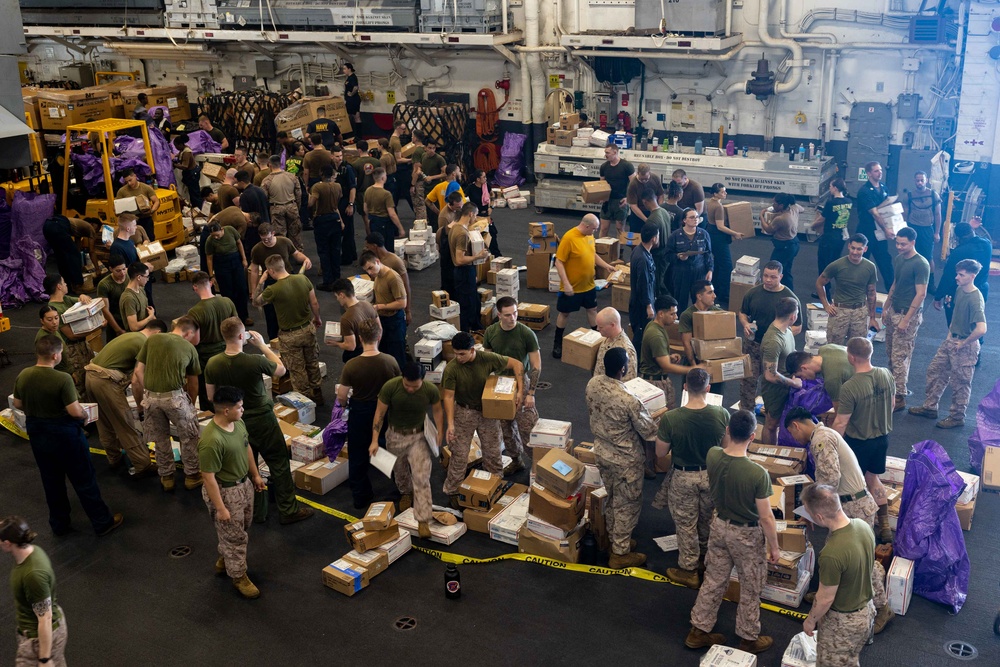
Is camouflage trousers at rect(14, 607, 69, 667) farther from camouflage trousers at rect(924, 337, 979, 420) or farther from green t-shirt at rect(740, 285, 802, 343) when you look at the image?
camouflage trousers at rect(924, 337, 979, 420)

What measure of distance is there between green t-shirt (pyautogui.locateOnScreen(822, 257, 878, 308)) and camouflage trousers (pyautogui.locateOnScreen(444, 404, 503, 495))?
13.4 ft

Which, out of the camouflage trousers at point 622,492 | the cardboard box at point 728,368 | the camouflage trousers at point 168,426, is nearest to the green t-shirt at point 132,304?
the camouflage trousers at point 168,426

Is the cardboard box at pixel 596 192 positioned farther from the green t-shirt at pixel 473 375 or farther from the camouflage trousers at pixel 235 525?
the camouflage trousers at pixel 235 525

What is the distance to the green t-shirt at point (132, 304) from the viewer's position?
30.7 feet

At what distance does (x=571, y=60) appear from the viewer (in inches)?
737

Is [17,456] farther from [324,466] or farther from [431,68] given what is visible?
[431,68]

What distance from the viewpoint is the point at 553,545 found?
7.38 m

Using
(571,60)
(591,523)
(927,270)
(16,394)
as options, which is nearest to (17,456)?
(16,394)

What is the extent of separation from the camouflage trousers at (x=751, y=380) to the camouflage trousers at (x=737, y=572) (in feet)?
9.97

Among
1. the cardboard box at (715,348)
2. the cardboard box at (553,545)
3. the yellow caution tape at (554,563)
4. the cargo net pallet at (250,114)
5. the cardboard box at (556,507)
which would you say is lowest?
the yellow caution tape at (554,563)

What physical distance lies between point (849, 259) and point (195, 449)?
6.83 metres

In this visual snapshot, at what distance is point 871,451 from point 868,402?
0.43 m

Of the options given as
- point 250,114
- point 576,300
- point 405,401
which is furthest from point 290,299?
point 250,114

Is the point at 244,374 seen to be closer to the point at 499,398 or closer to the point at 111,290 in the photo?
the point at 499,398
